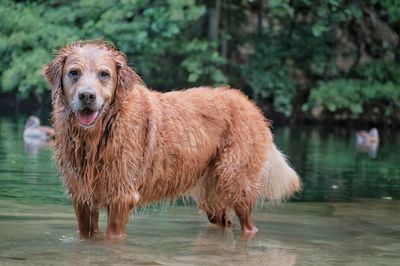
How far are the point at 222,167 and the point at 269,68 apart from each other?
1531 cm

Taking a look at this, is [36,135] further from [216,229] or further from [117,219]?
[117,219]

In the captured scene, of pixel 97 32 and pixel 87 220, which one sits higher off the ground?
pixel 97 32

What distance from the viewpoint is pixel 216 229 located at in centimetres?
888

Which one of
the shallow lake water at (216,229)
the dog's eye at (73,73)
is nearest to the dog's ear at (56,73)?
the dog's eye at (73,73)

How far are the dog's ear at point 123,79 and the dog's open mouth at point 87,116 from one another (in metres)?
0.31

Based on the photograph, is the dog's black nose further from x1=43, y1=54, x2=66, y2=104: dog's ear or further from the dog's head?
x1=43, y1=54, x2=66, y2=104: dog's ear

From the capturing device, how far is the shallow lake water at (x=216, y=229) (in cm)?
705

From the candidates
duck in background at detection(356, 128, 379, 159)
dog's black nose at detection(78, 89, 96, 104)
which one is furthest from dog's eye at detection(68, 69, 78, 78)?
duck in background at detection(356, 128, 379, 159)

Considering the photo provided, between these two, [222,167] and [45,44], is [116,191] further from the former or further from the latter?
[45,44]

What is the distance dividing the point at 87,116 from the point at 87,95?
0.77ft

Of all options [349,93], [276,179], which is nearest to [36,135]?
[349,93]

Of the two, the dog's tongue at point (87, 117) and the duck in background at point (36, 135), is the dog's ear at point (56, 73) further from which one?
the duck in background at point (36, 135)

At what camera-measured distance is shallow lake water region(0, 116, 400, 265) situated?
7051 millimetres

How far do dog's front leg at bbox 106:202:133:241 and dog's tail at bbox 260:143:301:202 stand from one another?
1880 millimetres
